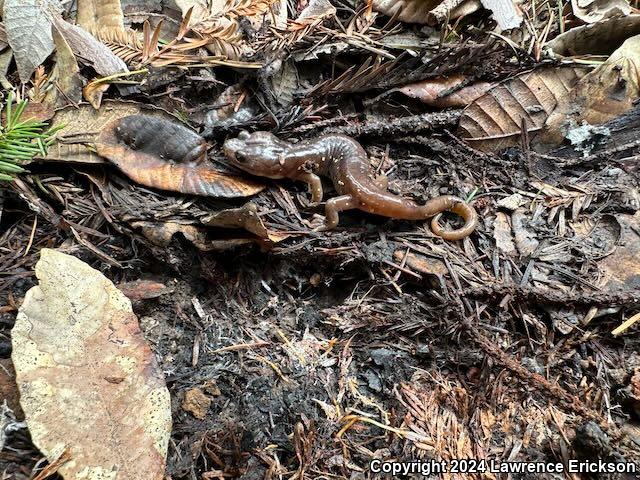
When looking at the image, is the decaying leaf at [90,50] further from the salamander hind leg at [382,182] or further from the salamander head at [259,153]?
the salamander hind leg at [382,182]

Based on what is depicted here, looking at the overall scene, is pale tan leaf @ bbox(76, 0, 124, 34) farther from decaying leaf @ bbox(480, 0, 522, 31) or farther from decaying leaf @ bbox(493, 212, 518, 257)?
decaying leaf @ bbox(493, 212, 518, 257)

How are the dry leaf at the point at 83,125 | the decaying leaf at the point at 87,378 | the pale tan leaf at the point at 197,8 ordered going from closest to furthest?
the decaying leaf at the point at 87,378
the dry leaf at the point at 83,125
the pale tan leaf at the point at 197,8

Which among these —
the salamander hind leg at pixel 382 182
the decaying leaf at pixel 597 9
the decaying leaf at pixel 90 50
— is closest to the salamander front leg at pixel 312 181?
the salamander hind leg at pixel 382 182

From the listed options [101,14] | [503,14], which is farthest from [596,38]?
[101,14]

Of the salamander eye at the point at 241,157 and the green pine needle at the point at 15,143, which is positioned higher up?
the green pine needle at the point at 15,143

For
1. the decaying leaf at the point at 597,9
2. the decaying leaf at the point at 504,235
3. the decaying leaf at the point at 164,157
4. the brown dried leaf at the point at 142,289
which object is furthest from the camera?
the decaying leaf at the point at 597,9

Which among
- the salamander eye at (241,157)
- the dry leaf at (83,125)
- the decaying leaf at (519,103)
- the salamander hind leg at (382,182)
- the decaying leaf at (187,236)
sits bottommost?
the salamander hind leg at (382,182)

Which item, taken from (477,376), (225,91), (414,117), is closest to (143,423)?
(477,376)
